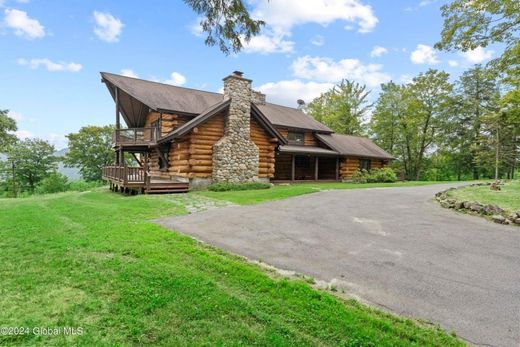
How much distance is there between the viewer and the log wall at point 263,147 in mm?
18400

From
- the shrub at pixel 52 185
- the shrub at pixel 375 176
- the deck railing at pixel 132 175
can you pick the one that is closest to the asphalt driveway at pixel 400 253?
the deck railing at pixel 132 175

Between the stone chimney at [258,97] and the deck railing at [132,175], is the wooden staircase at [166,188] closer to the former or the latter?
the deck railing at [132,175]

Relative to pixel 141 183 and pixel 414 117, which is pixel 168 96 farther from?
pixel 414 117

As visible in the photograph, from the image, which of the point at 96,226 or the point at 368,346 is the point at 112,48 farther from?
the point at 368,346

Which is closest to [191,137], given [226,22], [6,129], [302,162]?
[226,22]

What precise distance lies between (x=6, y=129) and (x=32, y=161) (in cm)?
840

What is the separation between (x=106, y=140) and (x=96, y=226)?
36569 millimetres

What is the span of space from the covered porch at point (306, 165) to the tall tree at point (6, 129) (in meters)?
27.3

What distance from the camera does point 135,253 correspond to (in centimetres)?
514

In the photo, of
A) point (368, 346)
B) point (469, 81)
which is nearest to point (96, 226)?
point (368, 346)

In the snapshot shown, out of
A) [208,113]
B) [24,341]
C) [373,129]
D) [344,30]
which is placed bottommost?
[24,341]

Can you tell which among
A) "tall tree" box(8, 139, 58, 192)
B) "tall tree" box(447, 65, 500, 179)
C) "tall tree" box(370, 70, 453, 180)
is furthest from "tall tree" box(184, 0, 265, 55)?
"tall tree" box(8, 139, 58, 192)

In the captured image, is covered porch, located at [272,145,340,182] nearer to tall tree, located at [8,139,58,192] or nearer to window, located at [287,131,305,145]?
window, located at [287,131,305,145]

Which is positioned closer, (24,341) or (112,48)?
(24,341)
